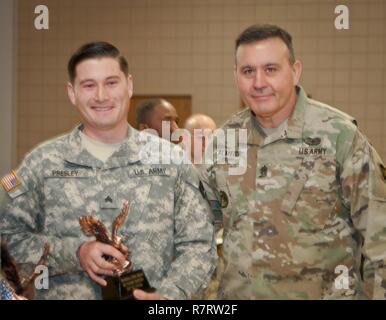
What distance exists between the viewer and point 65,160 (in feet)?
4.16

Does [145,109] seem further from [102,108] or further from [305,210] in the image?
[305,210]

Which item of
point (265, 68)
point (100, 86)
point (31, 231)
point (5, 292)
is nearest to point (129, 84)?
A: point (100, 86)

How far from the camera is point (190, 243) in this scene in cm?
124

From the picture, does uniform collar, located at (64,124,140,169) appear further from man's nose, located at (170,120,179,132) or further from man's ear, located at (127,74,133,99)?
man's nose, located at (170,120,179,132)

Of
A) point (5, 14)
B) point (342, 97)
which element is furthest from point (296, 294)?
point (5, 14)

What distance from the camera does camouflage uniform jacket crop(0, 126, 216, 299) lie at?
1244mm

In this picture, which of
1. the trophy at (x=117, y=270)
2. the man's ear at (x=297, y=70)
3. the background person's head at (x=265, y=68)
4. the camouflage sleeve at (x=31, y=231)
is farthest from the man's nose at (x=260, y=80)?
the camouflage sleeve at (x=31, y=231)

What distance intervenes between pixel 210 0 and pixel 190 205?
1.97ft

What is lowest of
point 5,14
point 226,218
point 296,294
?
point 296,294

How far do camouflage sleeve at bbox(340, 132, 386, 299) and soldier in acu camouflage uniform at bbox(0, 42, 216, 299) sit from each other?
348 mm

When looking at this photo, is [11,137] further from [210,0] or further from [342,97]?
[342,97]

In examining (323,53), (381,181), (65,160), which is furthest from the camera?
(323,53)

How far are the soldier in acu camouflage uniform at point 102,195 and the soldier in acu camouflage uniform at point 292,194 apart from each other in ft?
0.34

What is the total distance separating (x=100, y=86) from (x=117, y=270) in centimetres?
44
